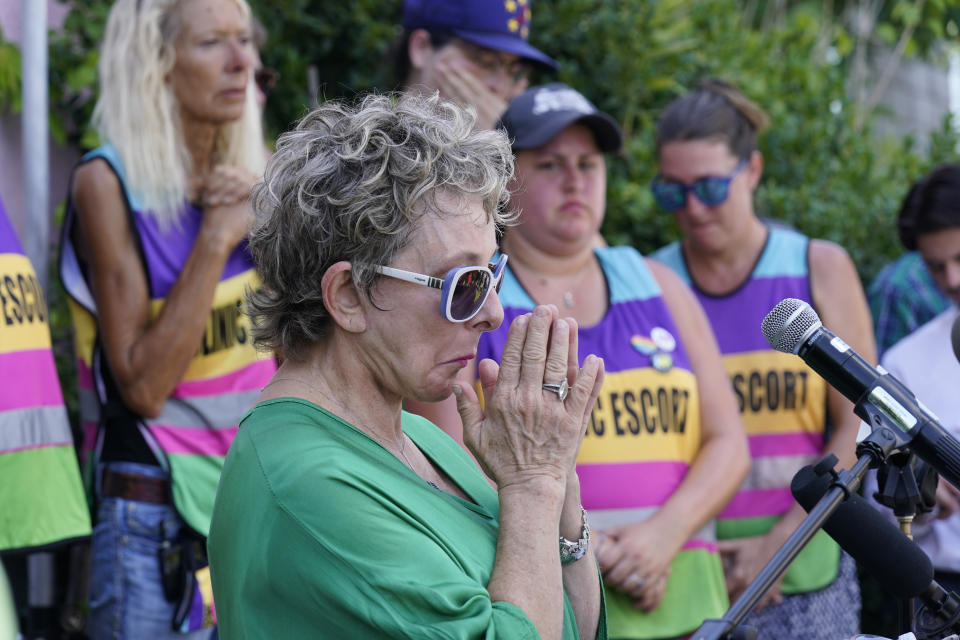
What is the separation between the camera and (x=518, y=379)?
209cm

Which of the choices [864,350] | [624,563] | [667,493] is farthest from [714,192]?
[624,563]

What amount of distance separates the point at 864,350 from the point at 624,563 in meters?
1.34

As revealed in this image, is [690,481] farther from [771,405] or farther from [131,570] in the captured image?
[131,570]

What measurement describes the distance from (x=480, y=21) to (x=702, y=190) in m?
1.10

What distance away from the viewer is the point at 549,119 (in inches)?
138

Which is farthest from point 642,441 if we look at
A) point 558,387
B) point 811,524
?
point 811,524

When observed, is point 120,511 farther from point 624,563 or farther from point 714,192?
point 714,192

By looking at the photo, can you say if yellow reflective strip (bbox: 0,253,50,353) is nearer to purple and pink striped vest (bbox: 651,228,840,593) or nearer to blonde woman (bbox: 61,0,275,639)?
blonde woman (bbox: 61,0,275,639)

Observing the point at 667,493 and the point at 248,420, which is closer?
the point at 248,420

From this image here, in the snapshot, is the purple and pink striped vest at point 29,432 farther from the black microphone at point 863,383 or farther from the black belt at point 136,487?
the black microphone at point 863,383

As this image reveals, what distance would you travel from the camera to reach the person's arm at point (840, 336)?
11.9ft

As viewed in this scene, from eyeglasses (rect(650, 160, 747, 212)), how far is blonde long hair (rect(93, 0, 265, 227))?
1.57m

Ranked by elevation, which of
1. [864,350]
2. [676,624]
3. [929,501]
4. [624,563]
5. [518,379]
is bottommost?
[676,624]

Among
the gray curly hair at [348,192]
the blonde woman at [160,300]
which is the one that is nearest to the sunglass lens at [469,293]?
the gray curly hair at [348,192]
